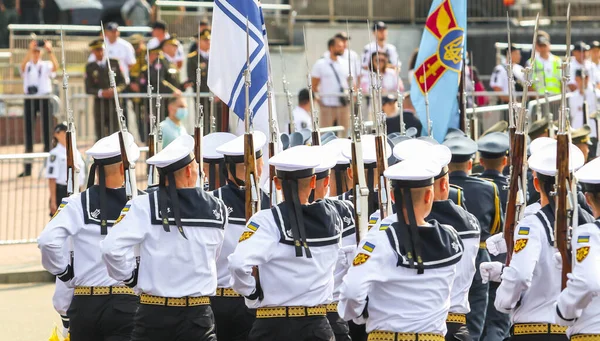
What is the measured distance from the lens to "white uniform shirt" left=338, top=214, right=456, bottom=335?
6422mm

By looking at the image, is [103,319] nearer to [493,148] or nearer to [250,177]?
[250,177]

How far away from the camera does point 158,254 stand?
7.40m

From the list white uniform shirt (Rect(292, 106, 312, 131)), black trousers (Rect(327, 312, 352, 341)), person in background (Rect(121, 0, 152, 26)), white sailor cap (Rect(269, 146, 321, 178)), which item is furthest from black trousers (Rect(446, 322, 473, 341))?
person in background (Rect(121, 0, 152, 26))

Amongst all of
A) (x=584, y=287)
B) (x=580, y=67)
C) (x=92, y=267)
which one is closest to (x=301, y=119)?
(x=580, y=67)

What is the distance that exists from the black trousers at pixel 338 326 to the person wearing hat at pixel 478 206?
46.9 inches

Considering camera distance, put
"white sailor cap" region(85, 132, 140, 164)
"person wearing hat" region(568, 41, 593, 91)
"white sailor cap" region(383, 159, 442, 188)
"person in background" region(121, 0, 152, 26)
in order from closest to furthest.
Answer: "white sailor cap" region(383, 159, 442, 188), "white sailor cap" region(85, 132, 140, 164), "person wearing hat" region(568, 41, 593, 91), "person in background" region(121, 0, 152, 26)

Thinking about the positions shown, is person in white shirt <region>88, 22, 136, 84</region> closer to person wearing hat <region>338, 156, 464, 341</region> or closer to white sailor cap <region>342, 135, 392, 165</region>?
white sailor cap <region>342, 135, 392, 165</region>

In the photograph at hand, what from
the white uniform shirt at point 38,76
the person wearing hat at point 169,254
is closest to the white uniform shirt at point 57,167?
the white uniform shirt at point 38,76

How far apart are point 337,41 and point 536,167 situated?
11.3 meters

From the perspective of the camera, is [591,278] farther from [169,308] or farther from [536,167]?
[169,308]

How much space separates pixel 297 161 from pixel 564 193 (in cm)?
145

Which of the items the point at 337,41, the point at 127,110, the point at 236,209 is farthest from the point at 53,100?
the point at 236,209

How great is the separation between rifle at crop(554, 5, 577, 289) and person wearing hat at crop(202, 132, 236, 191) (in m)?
3.17

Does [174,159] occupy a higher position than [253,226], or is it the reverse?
[174,159]
